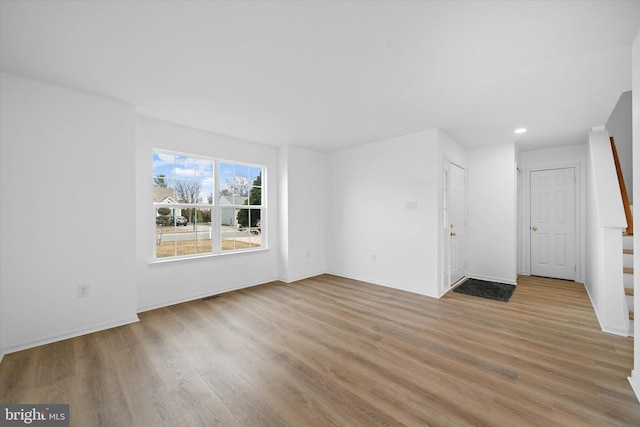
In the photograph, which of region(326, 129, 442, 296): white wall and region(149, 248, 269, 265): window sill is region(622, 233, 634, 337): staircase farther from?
region(149, 248, 269, 265): window sill

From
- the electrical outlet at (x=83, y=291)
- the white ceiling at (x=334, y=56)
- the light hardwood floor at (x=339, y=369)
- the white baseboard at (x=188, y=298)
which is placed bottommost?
the light hardwood floor at (x=339, y=369)

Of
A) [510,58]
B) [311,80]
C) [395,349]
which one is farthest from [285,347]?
[510,58]

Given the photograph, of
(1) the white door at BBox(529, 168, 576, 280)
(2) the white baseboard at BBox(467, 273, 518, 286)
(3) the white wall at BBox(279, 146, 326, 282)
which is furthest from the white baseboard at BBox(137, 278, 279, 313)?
(1) the white door at BBox(529, 168, 576, 280)

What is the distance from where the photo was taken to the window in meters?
3.77

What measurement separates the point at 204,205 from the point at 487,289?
486cm

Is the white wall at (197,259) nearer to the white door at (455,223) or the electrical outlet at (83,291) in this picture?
the electrical outlet at (83,291)

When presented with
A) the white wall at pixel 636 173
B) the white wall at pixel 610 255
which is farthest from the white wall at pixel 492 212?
the white wall at pixel 636 173

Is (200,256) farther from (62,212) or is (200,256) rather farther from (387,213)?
(387,213)

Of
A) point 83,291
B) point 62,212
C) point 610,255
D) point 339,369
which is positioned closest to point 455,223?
point 610,255

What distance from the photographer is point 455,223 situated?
15.5ft

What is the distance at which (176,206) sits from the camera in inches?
152

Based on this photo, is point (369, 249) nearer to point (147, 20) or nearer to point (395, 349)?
point (395, 349)

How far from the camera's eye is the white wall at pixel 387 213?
4074mm

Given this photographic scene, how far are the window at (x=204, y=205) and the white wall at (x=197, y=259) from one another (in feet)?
0.47
